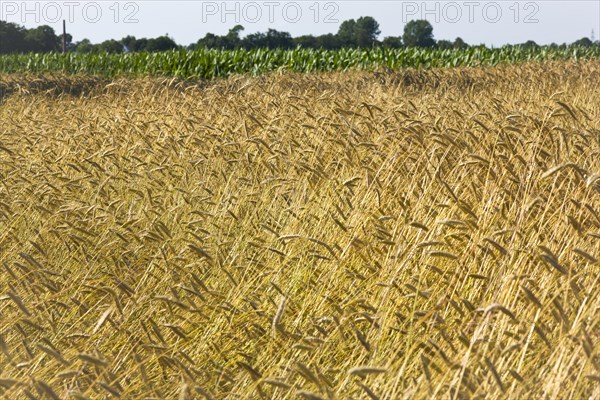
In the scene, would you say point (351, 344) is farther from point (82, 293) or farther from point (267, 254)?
point (82, 293)

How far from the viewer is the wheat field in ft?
8.10

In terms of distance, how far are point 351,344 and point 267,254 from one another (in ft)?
3.57

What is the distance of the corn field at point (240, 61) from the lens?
19531 millimetres

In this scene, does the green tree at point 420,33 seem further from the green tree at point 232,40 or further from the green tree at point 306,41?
the green tree at point 232,40

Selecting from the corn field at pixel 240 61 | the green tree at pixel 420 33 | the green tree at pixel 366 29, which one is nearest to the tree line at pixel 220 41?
the green tree at pixel 366 29

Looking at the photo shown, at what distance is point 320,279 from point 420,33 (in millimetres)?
75801

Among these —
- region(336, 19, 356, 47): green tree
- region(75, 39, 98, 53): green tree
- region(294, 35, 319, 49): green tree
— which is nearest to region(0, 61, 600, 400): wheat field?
region(294, 35, 319, 49): green tree

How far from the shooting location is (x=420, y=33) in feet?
252

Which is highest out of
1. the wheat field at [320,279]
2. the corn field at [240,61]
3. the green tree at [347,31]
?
the green tree at [347,31]

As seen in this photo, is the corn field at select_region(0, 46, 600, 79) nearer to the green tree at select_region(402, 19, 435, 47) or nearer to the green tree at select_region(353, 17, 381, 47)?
the green tree at select_region(353, 17, 381, 47)

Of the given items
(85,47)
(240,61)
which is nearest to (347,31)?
(85,47)

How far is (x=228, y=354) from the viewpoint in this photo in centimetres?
311

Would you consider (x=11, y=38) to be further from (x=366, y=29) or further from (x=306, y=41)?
(x=366, y=29)

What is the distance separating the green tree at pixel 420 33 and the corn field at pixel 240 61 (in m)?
53.6
